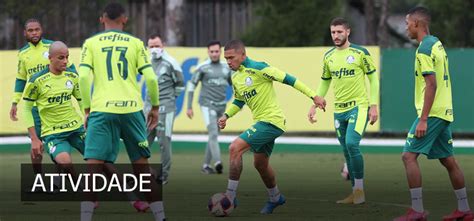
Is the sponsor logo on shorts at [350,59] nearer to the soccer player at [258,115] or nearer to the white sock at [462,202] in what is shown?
the soccer player at [258,115]

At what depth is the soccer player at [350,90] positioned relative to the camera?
52.9ft

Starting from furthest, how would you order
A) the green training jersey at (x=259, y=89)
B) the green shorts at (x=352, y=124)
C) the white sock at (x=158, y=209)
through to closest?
the green shorts at (x=352, y=124) < the green training jersey at (x=259, y=89) < the white sock at (x=158, y=209)

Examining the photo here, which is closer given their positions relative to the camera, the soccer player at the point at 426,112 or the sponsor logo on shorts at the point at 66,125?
the soccer player at the point at 426,112

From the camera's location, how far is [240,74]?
14961mm

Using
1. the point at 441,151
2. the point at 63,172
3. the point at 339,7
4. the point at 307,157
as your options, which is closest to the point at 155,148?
the point at 307,157

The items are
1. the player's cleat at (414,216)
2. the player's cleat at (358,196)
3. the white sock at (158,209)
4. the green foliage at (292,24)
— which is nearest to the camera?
the white sock at (158,209)

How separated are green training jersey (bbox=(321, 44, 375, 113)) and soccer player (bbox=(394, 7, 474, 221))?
2.88 meters

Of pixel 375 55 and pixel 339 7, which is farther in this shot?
pixel 339 7

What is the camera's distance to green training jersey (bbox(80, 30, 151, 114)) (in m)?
12.3

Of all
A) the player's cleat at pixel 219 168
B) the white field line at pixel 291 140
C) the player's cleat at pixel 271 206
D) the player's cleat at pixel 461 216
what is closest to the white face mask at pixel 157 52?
the player's cleat at pixel 219 168

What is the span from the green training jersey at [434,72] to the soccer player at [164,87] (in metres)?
6.66

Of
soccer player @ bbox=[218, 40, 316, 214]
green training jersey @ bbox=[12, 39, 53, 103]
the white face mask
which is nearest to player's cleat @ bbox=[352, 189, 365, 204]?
soccer player @ bbox=[218, 40, 316, 214]

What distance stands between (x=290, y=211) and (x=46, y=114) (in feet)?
10.5

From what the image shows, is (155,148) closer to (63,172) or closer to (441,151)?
(63,172)
